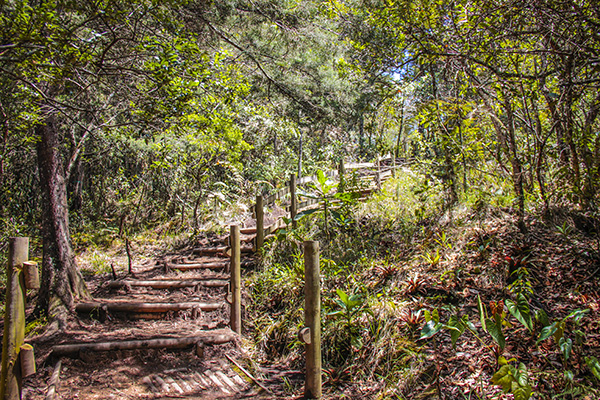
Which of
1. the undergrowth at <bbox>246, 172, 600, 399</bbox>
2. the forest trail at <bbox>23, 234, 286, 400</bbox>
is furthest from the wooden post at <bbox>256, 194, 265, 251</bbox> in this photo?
the forest trail at <bbox>23, 234, 286, 400</bbox>

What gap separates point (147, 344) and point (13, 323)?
1.74 meters

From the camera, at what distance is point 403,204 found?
718 cm

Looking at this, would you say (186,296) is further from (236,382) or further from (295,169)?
(295,169)

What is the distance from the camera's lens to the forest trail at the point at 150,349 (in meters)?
3.80

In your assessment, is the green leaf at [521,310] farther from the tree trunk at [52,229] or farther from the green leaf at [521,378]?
the tree trunk at [52,229]

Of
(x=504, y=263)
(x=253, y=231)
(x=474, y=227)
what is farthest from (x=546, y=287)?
(x=253, y=231)

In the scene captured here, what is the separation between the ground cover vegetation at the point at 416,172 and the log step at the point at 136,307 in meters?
0.32

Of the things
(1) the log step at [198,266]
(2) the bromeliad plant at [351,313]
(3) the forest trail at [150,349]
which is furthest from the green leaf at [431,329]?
(1) the log step at [198,266]

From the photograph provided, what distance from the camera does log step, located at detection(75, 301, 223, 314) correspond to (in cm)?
538

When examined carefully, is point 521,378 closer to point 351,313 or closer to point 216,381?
point 351,313

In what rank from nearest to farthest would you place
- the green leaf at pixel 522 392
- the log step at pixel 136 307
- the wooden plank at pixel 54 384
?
the green leaf at pixel 522 392 → the wooden plank at pixel 54 384 → the log step at pixel 136 307

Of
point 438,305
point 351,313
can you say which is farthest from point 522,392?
point 351,313

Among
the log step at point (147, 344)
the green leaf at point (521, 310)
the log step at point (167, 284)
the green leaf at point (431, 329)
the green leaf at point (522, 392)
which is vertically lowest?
the log step at point (147, 344)

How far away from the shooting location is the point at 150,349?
444 cm
